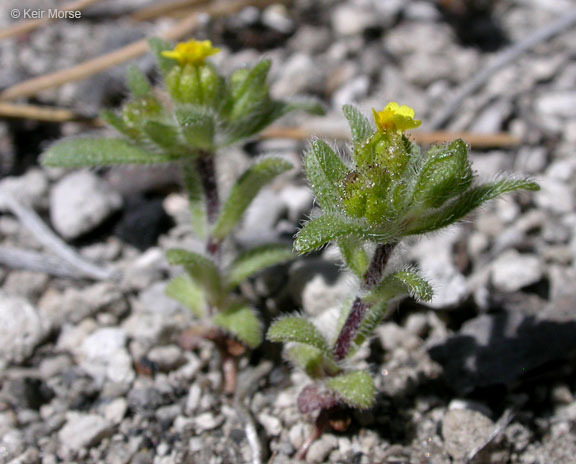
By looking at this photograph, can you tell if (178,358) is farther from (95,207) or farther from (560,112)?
(560,112)

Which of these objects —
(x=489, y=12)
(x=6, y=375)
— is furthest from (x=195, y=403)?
(x=489, y=12)

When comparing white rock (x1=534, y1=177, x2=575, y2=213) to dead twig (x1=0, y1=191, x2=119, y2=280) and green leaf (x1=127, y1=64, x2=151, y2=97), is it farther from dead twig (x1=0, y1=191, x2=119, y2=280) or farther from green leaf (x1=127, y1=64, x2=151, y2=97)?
dead twig (x1=0, y1=191, x2=119, y2=280)

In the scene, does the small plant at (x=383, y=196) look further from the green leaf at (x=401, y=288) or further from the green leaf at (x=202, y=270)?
the green leaf at (x=202, y=270)

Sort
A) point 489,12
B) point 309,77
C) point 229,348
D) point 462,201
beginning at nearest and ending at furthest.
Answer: point 462,201 < point 229,348 < point 309,77 < point 489,12

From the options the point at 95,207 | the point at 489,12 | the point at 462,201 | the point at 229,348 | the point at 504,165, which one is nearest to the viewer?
the point at 462,201

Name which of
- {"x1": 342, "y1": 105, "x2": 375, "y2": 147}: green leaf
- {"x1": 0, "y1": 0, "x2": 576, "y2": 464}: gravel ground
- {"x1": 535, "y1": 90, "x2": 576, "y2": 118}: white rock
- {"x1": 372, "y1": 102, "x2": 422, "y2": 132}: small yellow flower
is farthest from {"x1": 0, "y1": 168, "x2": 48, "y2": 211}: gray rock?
{"x1": 535, "y1": 90, "x2": 576, "y2": 118}: white rock

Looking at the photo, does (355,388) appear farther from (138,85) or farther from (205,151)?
(138,85)
